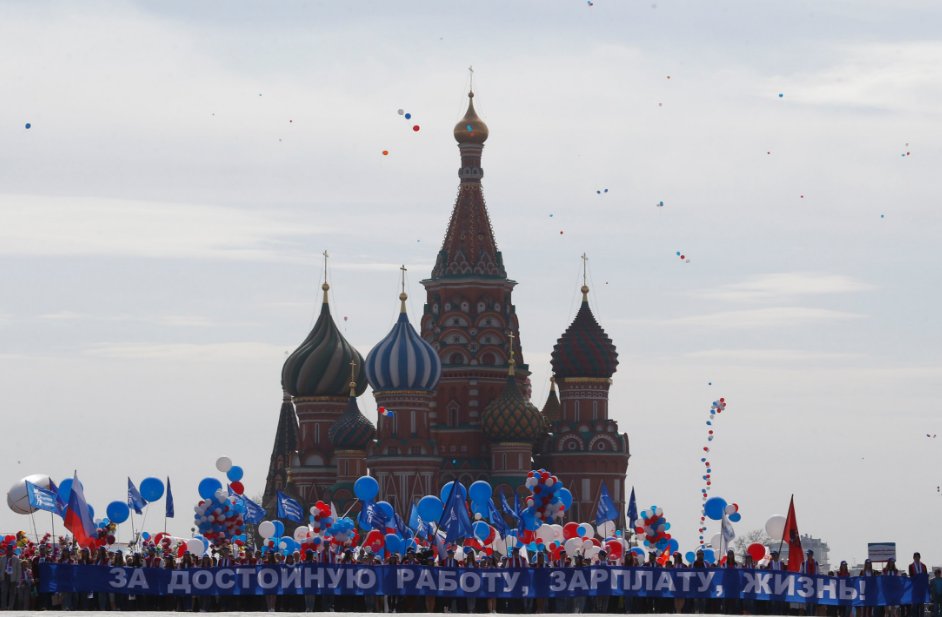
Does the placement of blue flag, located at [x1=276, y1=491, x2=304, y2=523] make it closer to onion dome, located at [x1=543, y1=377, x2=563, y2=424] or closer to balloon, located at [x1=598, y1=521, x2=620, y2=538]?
balloon, located at [x1=598, y1=521, x2=620, y2=538]

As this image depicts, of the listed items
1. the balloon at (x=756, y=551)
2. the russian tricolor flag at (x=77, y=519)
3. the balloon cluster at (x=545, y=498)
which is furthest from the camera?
the balloon cluster at (x=545, y=498)

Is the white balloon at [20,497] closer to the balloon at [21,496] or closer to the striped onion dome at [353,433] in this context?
the balloon at [21,496]

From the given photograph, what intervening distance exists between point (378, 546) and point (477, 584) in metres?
10.1

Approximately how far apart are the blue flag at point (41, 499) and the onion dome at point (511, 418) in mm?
48796

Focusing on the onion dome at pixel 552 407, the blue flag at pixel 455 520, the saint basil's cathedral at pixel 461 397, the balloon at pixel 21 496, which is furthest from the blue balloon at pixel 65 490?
the onion dome at pixel 552 407

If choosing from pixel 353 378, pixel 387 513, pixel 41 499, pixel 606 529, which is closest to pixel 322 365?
pixel 353 378

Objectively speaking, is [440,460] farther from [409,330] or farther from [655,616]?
[655,616]

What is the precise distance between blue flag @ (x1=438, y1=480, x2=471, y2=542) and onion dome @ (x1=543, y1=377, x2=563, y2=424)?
2139 inches

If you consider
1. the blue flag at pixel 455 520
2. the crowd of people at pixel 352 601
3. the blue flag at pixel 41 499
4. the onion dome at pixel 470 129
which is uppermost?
the onion dome at pixel 470 129

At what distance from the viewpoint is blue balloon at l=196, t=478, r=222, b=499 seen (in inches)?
2381

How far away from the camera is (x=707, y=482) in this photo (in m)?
76.8

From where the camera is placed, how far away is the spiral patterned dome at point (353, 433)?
9531 cm

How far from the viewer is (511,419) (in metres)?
93.1

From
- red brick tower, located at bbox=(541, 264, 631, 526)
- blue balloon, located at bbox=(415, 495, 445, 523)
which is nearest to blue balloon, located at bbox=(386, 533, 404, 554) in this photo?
blue balloon, located at bbox=(415, 495, 445, 523)
